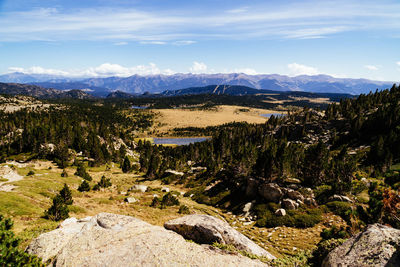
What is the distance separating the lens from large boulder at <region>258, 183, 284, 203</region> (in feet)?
144

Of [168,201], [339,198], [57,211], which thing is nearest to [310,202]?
[339,198]

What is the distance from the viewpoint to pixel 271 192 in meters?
44.8

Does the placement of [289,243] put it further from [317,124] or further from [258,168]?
[317,124]

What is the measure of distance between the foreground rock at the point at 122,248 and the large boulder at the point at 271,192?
31827mm

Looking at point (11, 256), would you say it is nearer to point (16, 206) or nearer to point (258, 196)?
point (16, 206)

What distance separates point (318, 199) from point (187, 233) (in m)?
36.5

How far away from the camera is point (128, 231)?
653 inches

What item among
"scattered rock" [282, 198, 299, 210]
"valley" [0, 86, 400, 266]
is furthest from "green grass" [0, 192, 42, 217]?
"scattered rock" [282, 198, 299, 210]

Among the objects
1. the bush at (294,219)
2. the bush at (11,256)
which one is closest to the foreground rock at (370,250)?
the bush at (11,256)

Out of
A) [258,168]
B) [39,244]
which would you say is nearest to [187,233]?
[39,244]

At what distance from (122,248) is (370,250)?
17555 mm

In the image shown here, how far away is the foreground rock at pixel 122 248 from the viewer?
1343 centimetres

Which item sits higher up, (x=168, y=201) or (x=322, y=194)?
(x=322, y=194)

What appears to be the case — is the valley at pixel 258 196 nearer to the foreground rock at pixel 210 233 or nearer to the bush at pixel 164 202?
the bush at pixel 164 202
